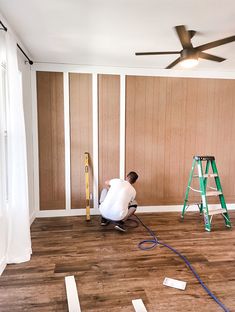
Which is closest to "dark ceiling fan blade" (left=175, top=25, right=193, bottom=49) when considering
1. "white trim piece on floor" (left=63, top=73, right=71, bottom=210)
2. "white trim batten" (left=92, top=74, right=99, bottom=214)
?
"white trim batten" (left=92, top=74, right=99, bottom=214)

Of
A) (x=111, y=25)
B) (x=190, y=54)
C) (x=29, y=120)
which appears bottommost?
(x=29, y=120)

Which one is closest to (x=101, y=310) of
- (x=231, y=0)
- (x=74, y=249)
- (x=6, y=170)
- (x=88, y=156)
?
(x=74, y=249)

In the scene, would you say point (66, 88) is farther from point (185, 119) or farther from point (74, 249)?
point (74, 249)

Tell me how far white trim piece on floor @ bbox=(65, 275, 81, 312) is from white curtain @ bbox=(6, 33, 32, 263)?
63 centimetres

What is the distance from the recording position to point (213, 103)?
425 centimetres

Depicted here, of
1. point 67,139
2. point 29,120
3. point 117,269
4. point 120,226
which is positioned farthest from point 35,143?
point 117,269

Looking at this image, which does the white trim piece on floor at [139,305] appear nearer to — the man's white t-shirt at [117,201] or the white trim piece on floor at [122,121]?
the man's white t-shirt at [117,201]

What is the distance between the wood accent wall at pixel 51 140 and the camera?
12.6 ft

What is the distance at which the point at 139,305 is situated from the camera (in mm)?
1904

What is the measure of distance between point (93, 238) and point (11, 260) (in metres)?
1.07

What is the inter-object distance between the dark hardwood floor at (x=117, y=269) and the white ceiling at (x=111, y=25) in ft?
8.52

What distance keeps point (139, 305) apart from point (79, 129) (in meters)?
2.81

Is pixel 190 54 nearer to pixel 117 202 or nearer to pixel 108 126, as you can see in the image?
pixel 108 126

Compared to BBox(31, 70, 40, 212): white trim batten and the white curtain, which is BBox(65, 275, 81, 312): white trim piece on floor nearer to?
the white curtain
